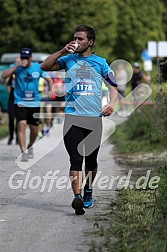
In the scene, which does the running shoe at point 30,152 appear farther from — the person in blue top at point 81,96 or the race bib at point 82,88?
the race bib at point 82,88

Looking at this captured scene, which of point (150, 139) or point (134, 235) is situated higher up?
point (134, 235)

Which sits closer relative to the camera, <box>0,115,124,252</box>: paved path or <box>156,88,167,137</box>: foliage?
<box>0,115,124,252</box>: paved path

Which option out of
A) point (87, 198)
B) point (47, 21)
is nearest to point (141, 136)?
point (87, 198)

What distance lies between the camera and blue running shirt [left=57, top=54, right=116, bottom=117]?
908cm

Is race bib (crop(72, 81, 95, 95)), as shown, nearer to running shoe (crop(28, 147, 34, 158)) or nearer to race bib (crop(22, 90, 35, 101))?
race bib (crop(22, 90, 35, 101))

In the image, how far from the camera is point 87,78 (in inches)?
359

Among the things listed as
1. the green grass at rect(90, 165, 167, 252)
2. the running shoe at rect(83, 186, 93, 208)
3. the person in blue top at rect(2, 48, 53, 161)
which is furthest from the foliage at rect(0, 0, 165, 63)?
the running shoe at rect(83, 186, 93, 208)

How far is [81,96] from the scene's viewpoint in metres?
9.09

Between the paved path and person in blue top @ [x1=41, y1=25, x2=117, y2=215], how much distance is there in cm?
42

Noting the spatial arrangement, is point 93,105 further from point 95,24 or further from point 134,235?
point 95,24

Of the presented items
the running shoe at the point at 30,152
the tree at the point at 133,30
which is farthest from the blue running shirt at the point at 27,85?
the tree at the point at 133,30

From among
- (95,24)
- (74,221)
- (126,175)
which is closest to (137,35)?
(95,24)

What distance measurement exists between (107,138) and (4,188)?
9346mm

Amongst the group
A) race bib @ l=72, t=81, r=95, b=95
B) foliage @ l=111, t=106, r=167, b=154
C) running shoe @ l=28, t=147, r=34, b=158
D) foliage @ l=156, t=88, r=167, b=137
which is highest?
race bib @ l=72, t=81, r=95, b=95
